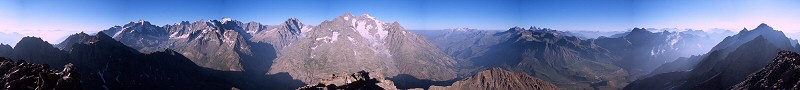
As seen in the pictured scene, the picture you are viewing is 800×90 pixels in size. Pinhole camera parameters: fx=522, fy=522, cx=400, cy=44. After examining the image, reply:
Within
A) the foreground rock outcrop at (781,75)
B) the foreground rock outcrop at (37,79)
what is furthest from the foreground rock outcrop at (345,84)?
the foreground rock outcrop at (781,75)

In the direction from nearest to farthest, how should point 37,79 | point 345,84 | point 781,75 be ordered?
point 37,79 → point 345,84 → point 781,75

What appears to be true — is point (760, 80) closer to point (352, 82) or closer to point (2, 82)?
point (352, 82)

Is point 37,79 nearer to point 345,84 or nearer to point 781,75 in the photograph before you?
point 345,84

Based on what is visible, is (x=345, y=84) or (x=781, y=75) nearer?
(x=345, y=84)

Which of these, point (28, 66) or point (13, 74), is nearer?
point (13, 74)

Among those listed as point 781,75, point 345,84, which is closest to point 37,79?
point 345,84

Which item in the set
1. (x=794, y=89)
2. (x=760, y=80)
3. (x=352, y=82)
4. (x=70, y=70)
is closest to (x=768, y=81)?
(x=760, y=80)

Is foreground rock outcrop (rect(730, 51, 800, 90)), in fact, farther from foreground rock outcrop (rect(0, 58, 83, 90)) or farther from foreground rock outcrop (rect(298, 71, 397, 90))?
foreground rock outcrop (rect(0, 58, 83, 90))

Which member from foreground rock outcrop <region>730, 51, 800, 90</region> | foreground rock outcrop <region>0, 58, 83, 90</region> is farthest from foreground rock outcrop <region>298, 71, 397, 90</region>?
foreground rock outcrop <region>730, 51, 800, 90</region>

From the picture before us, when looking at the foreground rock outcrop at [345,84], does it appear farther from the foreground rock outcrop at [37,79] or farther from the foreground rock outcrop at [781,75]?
the foreground rock outcrop at [781,75]
